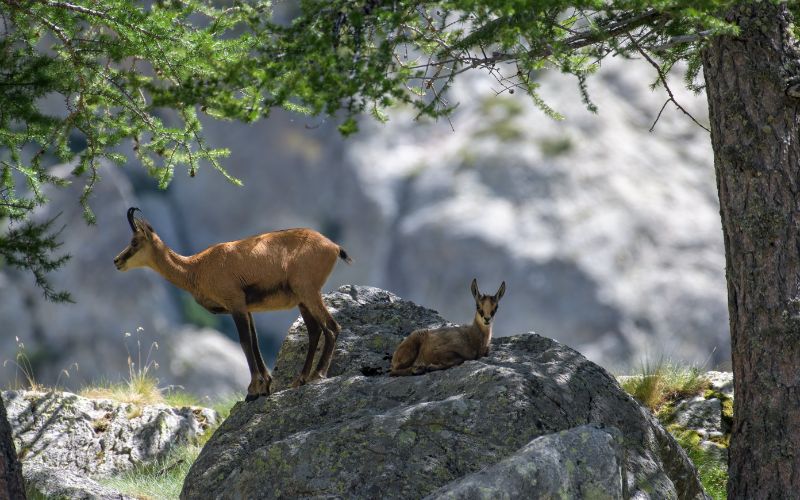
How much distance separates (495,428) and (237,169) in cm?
4115

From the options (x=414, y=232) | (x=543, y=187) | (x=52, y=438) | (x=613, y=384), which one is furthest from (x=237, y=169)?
(x=613, y=384)

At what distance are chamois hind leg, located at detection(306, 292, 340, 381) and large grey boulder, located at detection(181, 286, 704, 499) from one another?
0.54 meters

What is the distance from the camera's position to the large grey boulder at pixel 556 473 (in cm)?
615

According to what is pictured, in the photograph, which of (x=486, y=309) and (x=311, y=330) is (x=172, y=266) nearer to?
(x=311, y=330)

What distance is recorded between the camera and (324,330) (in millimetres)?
9508

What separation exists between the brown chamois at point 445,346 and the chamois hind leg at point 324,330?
71 cm

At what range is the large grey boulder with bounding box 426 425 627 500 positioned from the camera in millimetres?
6152

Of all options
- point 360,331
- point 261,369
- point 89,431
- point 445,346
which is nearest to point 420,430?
point 445,346

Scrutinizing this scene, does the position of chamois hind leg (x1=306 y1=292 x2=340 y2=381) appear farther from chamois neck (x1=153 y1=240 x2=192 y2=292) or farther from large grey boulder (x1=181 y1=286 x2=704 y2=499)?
chamois neck (x1=153 y1=240 x2=192 y2=292)

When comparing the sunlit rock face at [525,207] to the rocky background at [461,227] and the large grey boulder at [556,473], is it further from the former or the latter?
the large grey boulder at [556,473]

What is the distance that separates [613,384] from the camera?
8.34 m

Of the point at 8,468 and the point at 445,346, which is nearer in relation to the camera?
the point at 8,468

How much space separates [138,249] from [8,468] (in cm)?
313

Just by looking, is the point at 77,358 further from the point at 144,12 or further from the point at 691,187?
the point at 144,12
